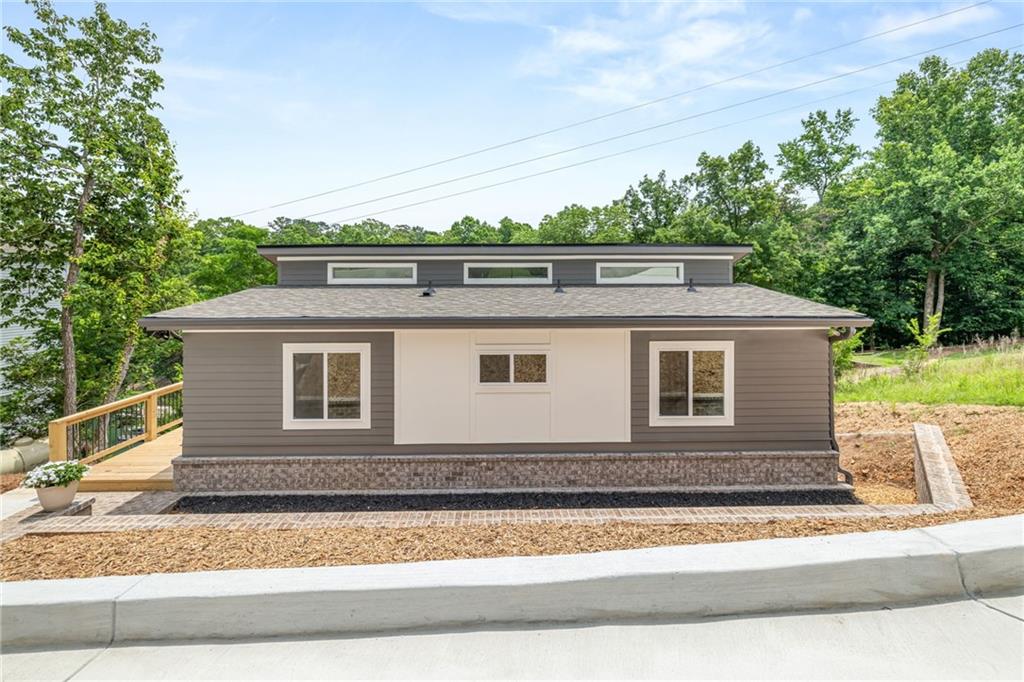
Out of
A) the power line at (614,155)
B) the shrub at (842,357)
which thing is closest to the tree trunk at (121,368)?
the power line at (614,155)

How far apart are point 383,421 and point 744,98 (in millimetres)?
20310

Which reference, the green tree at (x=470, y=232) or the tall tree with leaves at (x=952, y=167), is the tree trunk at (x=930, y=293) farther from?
the green tree at (x=470, y=232)

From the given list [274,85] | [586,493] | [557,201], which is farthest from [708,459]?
[557,201]

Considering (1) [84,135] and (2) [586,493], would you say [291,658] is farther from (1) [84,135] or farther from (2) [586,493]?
(1) [84,135]

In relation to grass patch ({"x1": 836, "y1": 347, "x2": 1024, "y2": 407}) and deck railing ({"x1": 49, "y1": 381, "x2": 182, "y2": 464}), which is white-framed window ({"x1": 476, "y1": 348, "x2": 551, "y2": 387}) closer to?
deck railing ({"x1": 49, "y1": 381, "x2": 182, "y2": 464})

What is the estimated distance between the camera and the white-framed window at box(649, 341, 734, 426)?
850cm

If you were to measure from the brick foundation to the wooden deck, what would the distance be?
1148 mm

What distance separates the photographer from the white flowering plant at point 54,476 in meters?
6.49

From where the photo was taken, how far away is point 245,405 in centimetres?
831

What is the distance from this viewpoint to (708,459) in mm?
8406

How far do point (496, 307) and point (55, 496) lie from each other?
6400 millimetres

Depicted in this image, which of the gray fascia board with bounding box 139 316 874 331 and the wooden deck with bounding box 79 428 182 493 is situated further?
the wooden deck with bounding box 79 428 182 493

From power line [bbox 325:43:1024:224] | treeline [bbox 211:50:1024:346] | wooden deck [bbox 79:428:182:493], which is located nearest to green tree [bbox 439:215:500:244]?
power line [bbox 325:43:1024:224]

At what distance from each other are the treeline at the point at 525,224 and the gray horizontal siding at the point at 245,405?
7.28 feet
